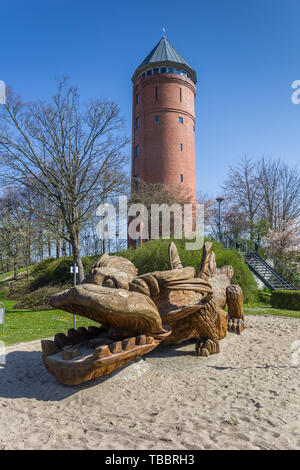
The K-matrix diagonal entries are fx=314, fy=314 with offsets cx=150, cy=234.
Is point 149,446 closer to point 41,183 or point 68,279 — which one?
point 41,183

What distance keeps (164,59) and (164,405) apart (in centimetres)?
3403

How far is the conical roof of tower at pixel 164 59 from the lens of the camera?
31.3 metres

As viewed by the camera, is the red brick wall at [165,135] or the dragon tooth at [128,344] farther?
the red brick wall at [165,135]

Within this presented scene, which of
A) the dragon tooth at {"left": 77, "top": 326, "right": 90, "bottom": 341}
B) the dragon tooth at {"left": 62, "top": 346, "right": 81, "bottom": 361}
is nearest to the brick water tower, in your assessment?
the dragon tooth at {"left": 77, "top": 326, "right": 90, "bottom": 341}

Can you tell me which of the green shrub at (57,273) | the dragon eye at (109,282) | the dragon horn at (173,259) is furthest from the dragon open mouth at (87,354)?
the green shrub at (57,273)

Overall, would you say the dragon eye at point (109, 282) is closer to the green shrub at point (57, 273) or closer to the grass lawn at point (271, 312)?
the grass lawn at point (271, 312)

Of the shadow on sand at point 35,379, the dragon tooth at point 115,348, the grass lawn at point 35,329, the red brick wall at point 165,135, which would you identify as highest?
the red brick wall at point 165,135

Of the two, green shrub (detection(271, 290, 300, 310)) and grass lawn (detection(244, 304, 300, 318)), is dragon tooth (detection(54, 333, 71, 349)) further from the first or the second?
green shrub (detection(271, 290, 300, 310))

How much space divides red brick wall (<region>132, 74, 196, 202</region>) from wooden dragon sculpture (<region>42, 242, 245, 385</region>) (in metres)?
25.1

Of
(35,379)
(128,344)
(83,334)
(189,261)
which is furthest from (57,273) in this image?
(128,344)

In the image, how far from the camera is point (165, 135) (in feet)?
99.6

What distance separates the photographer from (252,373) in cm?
461

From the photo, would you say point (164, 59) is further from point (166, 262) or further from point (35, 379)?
point (35, 379)

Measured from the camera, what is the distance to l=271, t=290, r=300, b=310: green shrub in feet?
42.6
